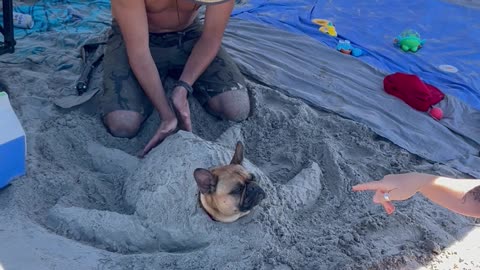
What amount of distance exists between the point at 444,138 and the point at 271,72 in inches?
50.4

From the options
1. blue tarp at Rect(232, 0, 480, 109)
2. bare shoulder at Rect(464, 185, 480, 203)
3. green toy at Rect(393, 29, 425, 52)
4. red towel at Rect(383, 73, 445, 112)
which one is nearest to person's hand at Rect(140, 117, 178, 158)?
bare shoulder at Rect(464, 185, 480, 203)

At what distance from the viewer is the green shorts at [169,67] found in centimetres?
342

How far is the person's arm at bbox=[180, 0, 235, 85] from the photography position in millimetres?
3375

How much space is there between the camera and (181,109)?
3.19 meters

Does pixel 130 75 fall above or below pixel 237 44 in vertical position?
above

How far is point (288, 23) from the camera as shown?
523 cm

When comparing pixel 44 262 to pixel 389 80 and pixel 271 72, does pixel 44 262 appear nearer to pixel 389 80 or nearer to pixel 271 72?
pixel 271 72

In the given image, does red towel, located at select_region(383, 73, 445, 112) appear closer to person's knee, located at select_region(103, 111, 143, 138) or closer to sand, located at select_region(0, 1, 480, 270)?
sand, located at select_region(0, 1, 480, 270)

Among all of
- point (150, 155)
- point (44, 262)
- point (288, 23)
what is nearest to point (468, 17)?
point (288, 23)

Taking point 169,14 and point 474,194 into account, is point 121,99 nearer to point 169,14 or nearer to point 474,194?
point 169,14

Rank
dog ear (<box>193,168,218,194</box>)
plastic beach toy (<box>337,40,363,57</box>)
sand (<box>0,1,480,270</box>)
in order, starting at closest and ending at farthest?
1. dog ear (<box>193,168,218,194</box>)
2. sand (<box>0,1,480,270</box>)
3. plastic beach toy (<box>337,40,363,57</box>)

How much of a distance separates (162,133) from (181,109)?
192 mm

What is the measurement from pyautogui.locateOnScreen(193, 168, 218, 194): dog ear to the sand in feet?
0.54

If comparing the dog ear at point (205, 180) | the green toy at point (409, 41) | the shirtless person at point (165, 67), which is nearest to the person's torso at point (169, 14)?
the shirtless person at point (165, 67)
